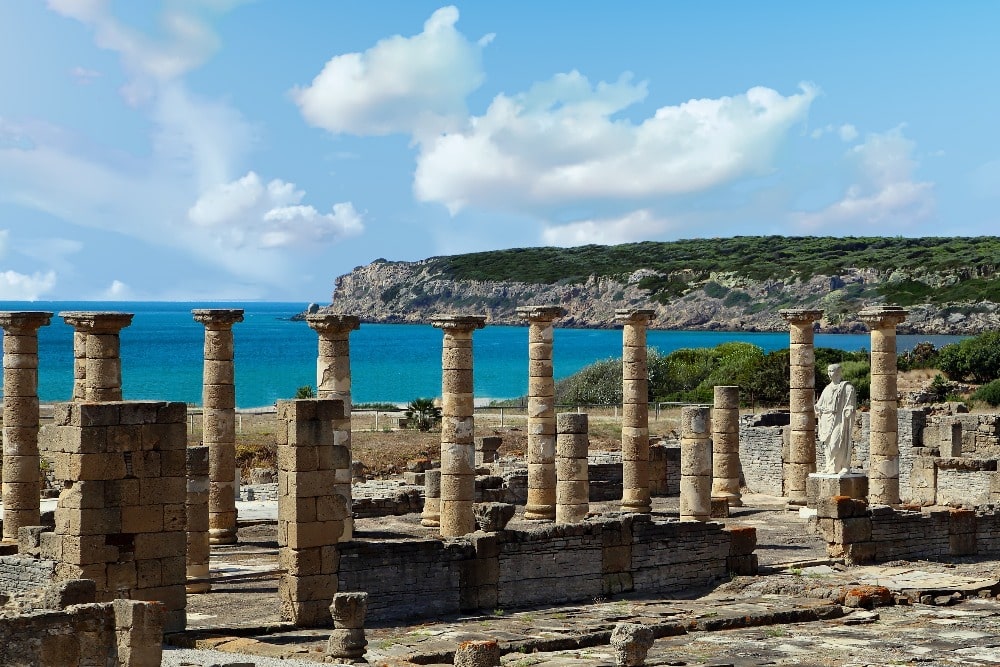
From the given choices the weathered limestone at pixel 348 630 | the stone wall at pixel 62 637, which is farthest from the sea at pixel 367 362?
the stone wall at pixel 62 637

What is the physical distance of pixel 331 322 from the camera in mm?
21453

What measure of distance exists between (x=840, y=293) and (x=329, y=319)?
105226 mm

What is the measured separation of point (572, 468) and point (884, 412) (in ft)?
19.4

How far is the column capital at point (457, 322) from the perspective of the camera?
23312mm

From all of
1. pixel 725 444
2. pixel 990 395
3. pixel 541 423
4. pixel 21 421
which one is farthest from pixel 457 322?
pixel 990 395

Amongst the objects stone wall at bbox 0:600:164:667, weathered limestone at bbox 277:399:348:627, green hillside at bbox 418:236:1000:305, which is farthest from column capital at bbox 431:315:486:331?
green hillside at bbox 418:236:1000:305

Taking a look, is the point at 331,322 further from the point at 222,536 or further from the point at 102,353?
the point at 222,536

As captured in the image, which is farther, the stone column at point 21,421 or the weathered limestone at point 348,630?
the stone column at point 21,421

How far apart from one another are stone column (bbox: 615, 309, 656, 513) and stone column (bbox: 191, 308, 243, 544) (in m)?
7.39

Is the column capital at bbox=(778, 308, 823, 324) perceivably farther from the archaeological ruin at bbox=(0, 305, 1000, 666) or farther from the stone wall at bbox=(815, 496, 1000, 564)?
the stone wall at bbox=(815, 496, 1000, 564)

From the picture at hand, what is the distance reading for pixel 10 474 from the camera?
22469 millimetres

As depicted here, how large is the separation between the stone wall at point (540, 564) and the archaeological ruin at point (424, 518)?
0.03m

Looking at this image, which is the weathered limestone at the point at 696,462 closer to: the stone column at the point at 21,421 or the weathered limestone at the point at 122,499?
the stone column at the point at 21,421

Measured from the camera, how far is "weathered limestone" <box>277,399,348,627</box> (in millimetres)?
17312
